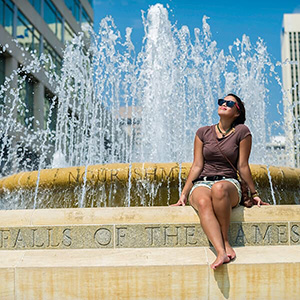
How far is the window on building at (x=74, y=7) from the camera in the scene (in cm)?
3403

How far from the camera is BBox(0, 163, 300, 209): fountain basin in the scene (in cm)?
582

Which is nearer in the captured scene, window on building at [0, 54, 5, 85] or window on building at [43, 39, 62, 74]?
window on building at [0, 54, 5, 85]

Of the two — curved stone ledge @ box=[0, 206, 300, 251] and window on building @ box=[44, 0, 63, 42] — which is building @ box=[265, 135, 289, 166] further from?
window on building @ box=[44, 0, 63, 42]

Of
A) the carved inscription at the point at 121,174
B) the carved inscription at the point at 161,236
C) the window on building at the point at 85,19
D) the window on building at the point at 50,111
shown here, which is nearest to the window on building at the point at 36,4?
the window on building at the point at 50,111

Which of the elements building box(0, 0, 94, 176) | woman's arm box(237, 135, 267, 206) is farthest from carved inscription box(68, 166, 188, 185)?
building box(0, 0, 94, 176)

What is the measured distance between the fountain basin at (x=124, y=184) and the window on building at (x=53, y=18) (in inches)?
988

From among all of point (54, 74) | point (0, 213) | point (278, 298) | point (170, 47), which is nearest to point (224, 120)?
point (278, 298)

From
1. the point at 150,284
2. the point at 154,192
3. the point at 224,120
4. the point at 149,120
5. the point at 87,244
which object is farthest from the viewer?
the point at 149,120

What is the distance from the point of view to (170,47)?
14797mm

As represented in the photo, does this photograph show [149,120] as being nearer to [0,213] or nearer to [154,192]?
[154,192]

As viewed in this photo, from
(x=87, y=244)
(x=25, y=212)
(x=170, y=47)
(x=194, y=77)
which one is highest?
(x=170, y=47)

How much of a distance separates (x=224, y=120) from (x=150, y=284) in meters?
1.60

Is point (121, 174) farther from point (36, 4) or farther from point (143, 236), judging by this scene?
point (36, 4)

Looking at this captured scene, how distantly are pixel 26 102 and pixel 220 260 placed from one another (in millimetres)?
22766
